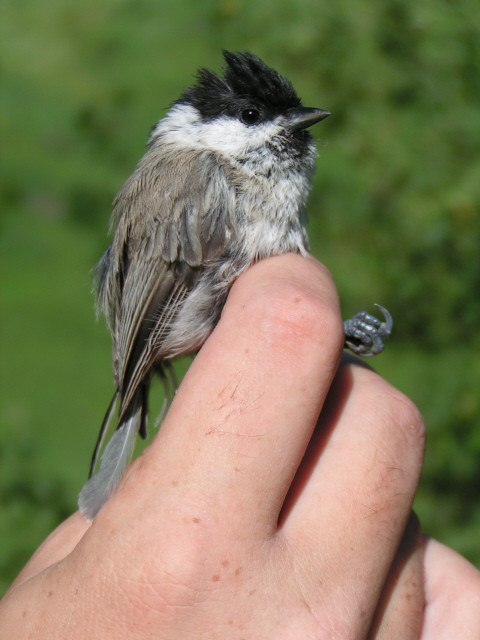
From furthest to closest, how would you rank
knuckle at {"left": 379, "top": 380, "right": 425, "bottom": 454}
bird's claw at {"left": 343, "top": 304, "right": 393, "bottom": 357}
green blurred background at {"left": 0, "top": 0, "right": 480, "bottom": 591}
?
1. green blurred background at {"left": 0, "top": 0, "right": 480, "bottom": 591}
2. bird's claw at {"left": 343, "top": 304, "right": 393, "bottom": 357}
3. knuckle at {"left": 379, "top": 380, "right": 425, "bottom": 454}

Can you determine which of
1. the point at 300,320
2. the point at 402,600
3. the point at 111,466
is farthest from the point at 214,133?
the point at 402,600

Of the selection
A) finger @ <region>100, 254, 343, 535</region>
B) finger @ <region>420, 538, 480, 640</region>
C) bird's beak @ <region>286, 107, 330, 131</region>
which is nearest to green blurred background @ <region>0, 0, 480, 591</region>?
bird's beak @ <region>286, 107, 330, 131</region>

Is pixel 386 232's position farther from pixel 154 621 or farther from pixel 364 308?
pixel 154 621

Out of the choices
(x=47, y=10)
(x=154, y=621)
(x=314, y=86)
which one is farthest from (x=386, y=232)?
(x=47, y=10)

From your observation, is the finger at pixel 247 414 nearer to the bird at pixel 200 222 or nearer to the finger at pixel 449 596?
the bird at pixel 200 222

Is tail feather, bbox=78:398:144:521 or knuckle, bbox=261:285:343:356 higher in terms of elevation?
knuckle, bbox=261:285:343:356

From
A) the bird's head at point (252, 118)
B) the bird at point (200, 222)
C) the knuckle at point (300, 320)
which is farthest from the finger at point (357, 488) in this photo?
the bird's head at point (252, 118)

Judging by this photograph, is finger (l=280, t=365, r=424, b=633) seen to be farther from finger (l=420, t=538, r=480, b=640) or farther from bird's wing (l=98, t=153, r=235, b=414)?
bird's wing (l=98, t=153, r=235, b=414)
